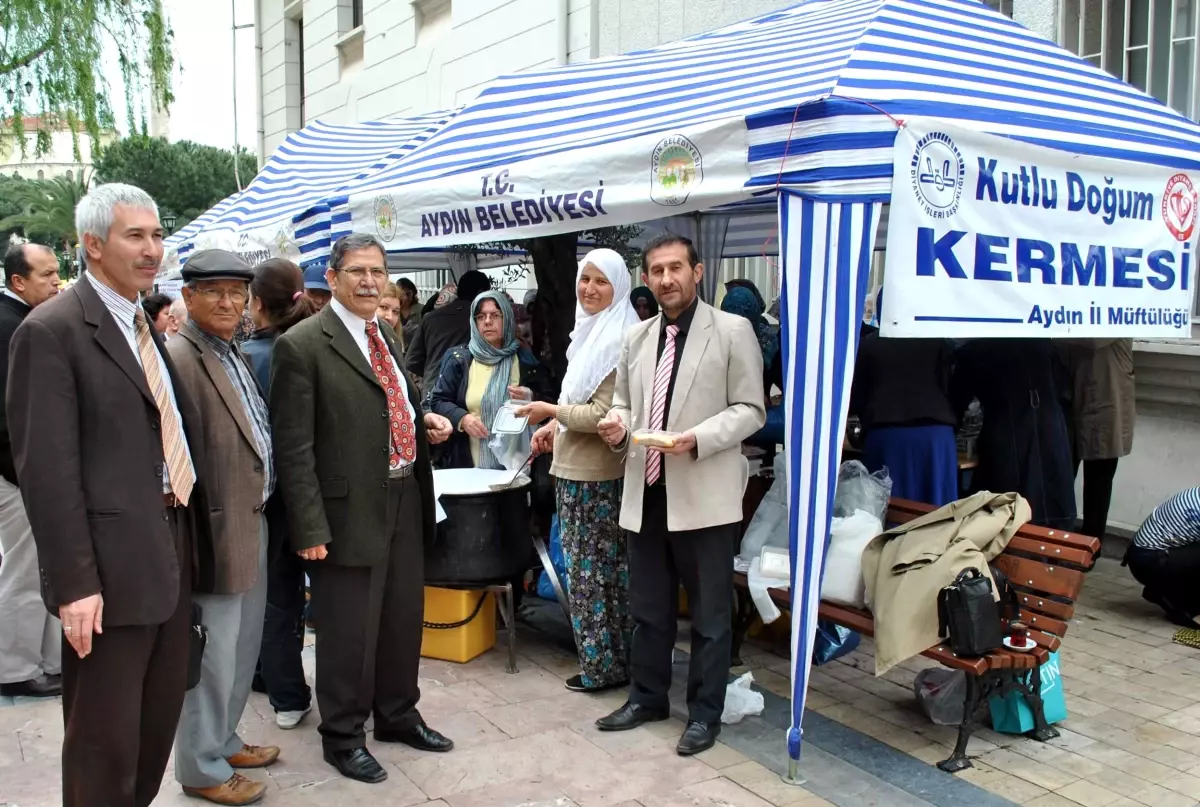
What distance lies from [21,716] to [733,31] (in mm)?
4790

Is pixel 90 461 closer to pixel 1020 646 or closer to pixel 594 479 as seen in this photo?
pixel 594 479

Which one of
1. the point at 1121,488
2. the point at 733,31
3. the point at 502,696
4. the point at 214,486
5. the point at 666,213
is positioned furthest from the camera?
the point at 1121,488

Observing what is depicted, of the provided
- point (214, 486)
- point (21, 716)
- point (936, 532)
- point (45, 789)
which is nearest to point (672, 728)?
point (936, 532)

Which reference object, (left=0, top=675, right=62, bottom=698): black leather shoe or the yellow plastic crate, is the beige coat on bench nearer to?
the yellow plastic crate

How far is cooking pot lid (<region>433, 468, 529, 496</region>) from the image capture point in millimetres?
4430

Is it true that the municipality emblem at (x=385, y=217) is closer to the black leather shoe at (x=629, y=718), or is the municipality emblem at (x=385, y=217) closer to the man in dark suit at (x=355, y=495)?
the man in dark suit at (x=355, y=495)

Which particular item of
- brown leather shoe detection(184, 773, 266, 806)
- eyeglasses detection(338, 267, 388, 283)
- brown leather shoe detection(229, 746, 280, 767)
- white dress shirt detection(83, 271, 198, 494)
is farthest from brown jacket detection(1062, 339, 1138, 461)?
white dress shirt detection(83, 271, 198, 494)

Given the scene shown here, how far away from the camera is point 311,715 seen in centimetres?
407

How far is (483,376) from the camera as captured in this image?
490cm

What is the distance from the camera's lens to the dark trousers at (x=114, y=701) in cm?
256

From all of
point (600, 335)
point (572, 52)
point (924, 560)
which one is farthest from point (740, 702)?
point (572, 52)

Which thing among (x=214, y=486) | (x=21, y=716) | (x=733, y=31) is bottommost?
(x=21, y=716)

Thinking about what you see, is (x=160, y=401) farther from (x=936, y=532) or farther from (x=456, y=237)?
(x=936, y=532)

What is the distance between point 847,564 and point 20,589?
350 centimetres
